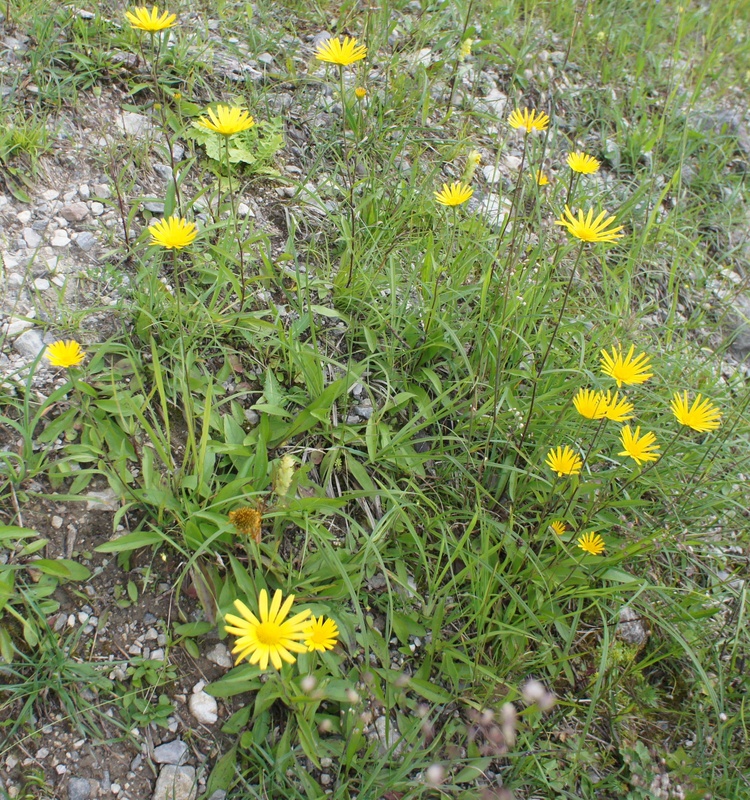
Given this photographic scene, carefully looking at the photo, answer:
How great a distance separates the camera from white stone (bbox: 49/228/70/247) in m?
2.40

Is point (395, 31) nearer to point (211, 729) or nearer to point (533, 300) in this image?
point (533, 300)

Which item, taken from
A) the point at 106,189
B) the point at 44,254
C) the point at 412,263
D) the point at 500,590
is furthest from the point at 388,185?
the point at 500,590

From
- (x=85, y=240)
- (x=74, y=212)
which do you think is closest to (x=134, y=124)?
(x=74, y=212)

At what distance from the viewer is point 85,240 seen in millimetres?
2426

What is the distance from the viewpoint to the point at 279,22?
11.1 ft

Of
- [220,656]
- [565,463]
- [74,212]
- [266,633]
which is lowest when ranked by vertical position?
[220,656]

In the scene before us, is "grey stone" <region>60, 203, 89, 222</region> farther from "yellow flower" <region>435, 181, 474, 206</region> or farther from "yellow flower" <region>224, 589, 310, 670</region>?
"yellow flower" <region>224, 589, 310, 670</region>

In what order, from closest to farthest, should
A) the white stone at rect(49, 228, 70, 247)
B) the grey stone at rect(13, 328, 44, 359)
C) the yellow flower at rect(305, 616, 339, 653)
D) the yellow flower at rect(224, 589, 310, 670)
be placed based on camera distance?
1. the yellow flower at rect(224, 589, 310, 670)
2. the yellow flower at rect(305, 616, 339, 653)
3. the grey stone at rect(13, 328, 44, 359)
4. the white stone at rect(49, 228, 70, 247)

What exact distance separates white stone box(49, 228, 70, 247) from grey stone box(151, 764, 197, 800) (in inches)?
69.8

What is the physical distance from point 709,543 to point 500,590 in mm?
839

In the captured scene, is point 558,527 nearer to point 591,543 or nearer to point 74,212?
point 591,543

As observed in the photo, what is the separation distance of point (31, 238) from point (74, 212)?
0.19 metres

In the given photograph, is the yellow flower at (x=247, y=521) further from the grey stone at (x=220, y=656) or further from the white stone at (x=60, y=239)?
the white stone at (x=60, y=239)

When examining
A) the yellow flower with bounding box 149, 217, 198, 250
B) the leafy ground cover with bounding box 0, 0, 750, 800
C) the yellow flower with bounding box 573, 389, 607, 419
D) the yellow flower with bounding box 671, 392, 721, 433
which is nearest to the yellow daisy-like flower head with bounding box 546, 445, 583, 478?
the leafy ground cover with bounding box 0, 0, 750, 800
